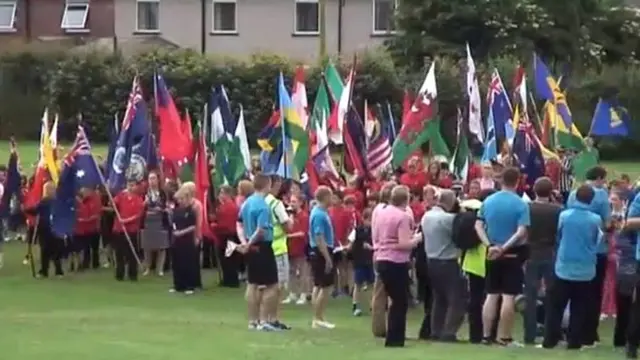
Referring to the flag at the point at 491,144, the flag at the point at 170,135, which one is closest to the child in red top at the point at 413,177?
the flag at the point at 491,144

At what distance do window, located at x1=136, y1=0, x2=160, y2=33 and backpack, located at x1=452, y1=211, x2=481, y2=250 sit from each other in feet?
175

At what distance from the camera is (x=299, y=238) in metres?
24.3

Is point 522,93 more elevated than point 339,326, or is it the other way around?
point 522,93

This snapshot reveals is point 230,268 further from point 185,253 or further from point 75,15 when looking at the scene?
point 75,15

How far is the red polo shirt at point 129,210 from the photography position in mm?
26906

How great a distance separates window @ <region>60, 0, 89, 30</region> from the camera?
7088cm

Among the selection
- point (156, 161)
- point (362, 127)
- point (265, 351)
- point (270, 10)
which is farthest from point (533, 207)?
point (270, 10)

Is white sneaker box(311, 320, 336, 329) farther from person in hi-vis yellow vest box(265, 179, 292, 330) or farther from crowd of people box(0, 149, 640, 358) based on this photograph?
person in hi-vis yellow vest box(265, 179, 292, 330)

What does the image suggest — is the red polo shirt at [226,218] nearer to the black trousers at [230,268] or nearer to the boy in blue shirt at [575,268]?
the black trousers at [230,268]

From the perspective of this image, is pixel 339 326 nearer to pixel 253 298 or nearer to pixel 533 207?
pixel 253 298

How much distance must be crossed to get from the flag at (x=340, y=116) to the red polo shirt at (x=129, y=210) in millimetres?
3523

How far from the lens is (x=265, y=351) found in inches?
659

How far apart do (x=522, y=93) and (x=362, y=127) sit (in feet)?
10.8

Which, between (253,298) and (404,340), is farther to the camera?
(253,298)
